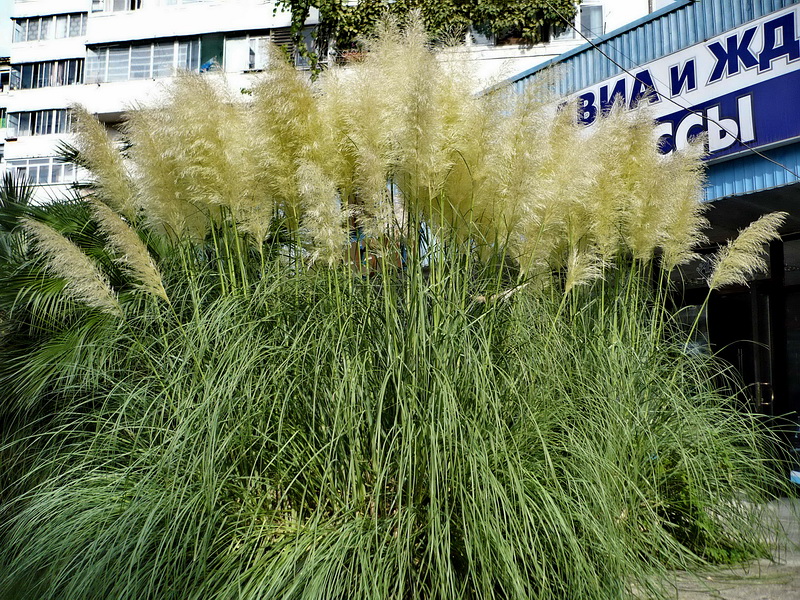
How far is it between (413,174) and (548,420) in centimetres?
127

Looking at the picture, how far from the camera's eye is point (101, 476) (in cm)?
298

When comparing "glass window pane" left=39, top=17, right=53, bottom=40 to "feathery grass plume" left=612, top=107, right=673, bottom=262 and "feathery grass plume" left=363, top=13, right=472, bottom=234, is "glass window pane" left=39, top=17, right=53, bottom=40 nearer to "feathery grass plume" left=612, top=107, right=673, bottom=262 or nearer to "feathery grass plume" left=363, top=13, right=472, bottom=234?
"feathery grass plume" left=363, top=13, right=472, bottom=234

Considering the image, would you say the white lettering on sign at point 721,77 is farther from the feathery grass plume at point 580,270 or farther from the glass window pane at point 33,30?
the glass window pane at point 33,30

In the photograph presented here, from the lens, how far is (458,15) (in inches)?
608

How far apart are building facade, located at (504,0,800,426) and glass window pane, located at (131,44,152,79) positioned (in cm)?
1823

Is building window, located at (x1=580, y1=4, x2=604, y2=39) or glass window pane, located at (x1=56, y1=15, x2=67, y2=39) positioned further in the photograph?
glass window pane, located at (x1=56, y1=15, x2=67, y2=39)

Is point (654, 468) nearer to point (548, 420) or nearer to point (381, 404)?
point (548, 420)

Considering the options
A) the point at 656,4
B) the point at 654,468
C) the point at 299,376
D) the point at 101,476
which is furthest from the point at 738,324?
the point at 656,4

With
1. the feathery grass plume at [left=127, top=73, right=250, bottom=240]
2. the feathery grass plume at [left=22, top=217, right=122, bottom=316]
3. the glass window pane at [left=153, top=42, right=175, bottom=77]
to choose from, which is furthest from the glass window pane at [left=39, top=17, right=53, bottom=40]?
the feathery grass plume at [left=22, top=217, right=122, bottom=316]

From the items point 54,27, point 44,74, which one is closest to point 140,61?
point 44,74

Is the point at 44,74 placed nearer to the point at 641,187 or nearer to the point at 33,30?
the point at 33,30

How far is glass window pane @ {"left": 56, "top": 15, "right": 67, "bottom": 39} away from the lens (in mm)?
28375

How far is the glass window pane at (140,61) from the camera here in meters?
23.1

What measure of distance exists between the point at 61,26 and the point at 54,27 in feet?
0.96
